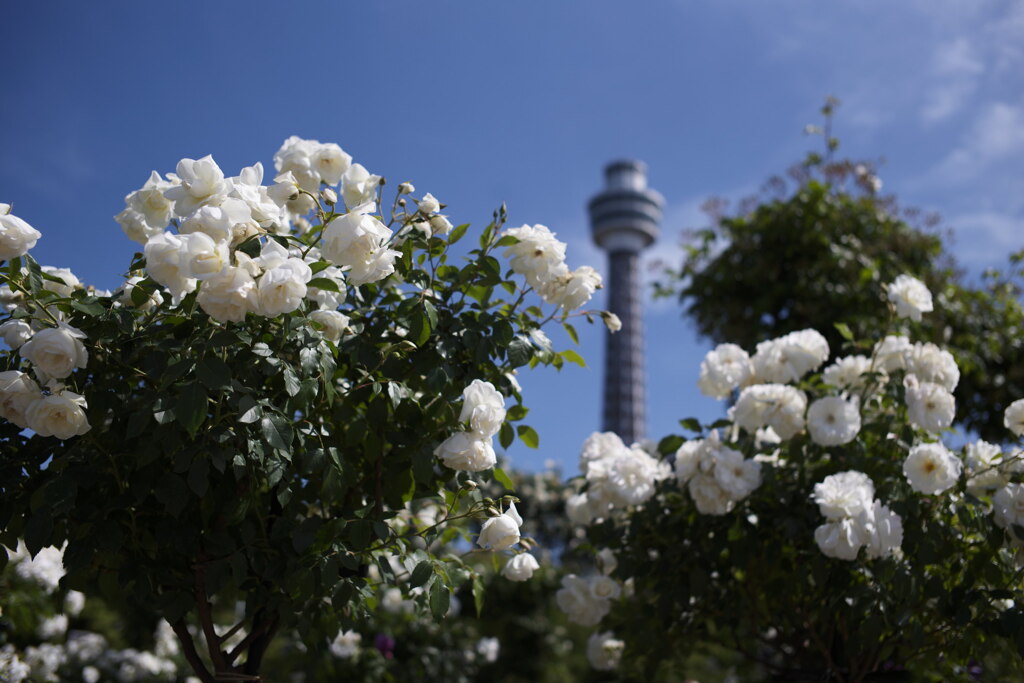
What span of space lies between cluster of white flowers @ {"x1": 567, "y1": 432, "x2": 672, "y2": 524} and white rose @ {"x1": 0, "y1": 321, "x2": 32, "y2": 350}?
48.7 inches

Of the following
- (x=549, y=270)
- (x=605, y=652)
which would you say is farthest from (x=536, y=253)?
(x=605, y=652)

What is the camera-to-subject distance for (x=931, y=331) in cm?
379

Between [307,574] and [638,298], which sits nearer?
[307,574]

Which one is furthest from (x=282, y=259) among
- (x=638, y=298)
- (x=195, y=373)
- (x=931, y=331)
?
(x=638, y=298)

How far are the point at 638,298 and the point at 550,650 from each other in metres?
30.8

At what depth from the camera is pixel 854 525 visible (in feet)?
5.43

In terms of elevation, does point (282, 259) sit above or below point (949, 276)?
below

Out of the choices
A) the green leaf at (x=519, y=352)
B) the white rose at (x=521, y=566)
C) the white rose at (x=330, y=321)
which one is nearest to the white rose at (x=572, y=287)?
the green leaf at (x=519, y=352)

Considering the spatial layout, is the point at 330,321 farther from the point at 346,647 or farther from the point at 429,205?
the point at 346,647

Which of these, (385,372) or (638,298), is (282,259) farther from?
(638,298)

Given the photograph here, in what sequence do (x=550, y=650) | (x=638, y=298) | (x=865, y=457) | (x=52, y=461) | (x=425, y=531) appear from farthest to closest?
1. (x=638, y=298)
2. (x=550, y=650)
3. (x=865, y=457)
4. (x=425, y=531)
5. (x=52, y=461)

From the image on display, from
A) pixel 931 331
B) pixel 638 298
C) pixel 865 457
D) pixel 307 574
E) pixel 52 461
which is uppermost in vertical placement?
pixel 638 298

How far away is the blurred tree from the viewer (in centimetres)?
392

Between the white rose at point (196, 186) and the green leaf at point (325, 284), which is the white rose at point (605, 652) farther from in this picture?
the white rose at point (196, 186)
